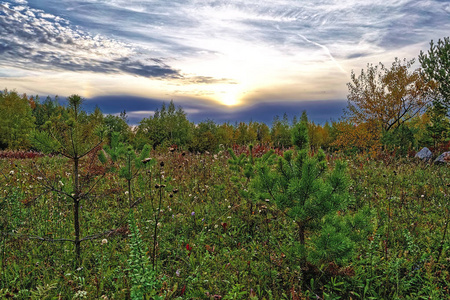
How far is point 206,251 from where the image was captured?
401 cm

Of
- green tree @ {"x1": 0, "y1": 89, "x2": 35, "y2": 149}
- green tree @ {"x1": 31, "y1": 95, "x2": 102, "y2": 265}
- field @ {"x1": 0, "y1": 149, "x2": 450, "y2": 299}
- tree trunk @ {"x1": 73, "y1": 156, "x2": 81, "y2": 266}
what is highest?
green tree @ {"x1": 0, "y1": 89, "x2": 35, "y2": 149}

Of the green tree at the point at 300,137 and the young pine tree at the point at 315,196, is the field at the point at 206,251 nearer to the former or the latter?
the young pine tree at the point at 315,196

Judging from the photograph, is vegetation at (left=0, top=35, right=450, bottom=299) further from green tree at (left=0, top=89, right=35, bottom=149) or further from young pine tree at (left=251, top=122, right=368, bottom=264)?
green tree at (left=0, top=89, right=35, bottom=149)

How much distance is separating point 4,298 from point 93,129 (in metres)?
1.94

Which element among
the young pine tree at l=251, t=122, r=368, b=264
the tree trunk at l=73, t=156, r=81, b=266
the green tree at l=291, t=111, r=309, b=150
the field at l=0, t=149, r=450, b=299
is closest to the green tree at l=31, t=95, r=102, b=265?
the tree trunk at l=73, t=156, r=81, b=266

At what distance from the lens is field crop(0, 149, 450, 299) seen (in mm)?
2965

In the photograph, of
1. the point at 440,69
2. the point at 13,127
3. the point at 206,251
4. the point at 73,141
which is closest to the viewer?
the point at 73,141

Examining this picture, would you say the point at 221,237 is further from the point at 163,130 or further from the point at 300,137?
the point at 163,130

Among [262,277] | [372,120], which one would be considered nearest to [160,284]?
[262,277]

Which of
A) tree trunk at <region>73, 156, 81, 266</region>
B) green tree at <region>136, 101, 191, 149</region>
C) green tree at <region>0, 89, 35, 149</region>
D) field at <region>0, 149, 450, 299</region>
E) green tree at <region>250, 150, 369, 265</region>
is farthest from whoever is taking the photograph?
green tree at <region>136, 101, 191, 149</region>

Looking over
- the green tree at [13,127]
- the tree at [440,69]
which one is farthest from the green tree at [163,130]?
the tree at [440,69]

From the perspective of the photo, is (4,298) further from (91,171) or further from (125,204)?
(125,204)

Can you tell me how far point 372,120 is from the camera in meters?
19.1

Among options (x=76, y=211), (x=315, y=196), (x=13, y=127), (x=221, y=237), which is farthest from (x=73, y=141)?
(x=13, y=127)
